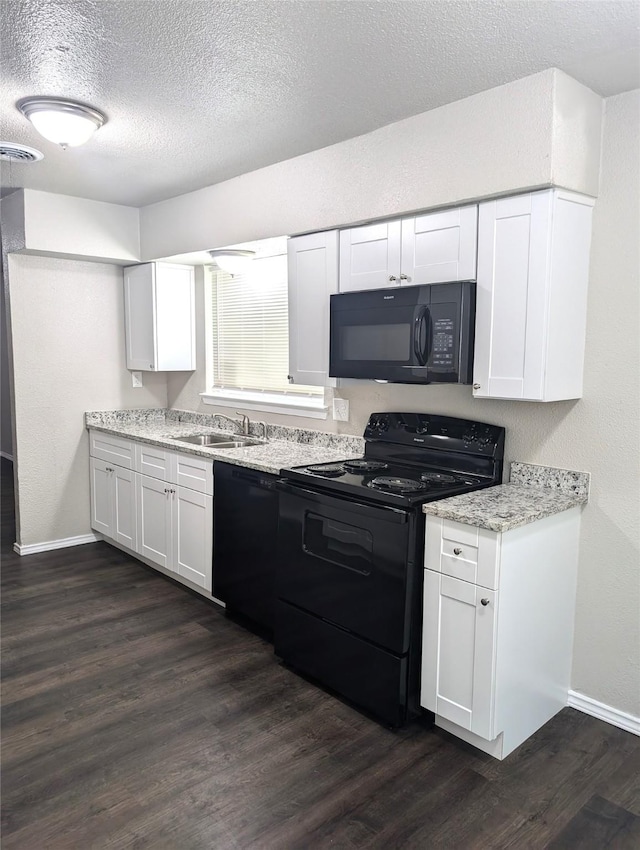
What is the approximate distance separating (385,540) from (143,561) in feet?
8.09

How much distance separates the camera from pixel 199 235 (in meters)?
3.93

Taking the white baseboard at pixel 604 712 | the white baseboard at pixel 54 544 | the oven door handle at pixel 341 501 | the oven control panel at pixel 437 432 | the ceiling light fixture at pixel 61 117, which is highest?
the ceiling light fixture at pixel 61 117

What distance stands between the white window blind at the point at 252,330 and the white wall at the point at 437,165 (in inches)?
20.4

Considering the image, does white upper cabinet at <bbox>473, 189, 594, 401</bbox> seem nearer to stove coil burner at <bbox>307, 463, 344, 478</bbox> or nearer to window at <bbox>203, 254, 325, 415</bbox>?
stove coil burner at <bbox>307, 463, 344, 478</bbox>

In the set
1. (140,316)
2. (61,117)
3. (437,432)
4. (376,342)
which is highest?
(61,117)

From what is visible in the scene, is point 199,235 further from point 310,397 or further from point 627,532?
point 627,532

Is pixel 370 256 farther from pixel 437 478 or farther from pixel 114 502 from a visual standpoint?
pixel 114 502

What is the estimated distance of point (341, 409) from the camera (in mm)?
3529

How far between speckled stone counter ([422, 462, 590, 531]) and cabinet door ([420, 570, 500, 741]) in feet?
0.81

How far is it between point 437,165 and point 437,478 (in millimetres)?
1306

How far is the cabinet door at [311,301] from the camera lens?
122 inches

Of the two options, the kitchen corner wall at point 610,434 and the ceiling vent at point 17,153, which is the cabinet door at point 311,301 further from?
the ceiling vent at point 17,153

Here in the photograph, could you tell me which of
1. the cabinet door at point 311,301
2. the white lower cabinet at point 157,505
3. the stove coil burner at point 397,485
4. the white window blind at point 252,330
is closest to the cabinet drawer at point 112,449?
the white lower cabinet at point 157,505

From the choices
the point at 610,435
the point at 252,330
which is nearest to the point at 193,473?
the point at 252,330
